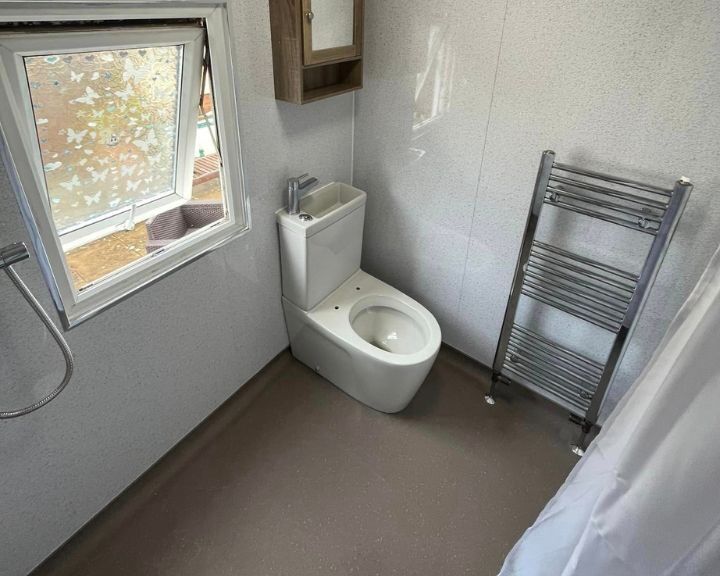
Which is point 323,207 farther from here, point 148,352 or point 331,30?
point 148,352

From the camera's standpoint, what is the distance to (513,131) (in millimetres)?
1591

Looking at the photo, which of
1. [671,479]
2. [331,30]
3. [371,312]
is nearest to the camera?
[671,479]

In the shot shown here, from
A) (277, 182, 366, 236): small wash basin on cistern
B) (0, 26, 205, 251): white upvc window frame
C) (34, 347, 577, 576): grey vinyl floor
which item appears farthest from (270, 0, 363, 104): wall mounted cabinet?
(34, 347, 577, 576): grey vinyl floor

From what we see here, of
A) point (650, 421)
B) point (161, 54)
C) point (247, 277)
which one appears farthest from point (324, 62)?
point (650, 421)

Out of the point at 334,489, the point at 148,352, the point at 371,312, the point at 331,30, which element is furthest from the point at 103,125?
the point at 334,489

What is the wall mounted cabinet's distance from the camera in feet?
4.67

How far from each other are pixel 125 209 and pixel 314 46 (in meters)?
0.84

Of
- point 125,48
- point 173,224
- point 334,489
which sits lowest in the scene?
point 334,489

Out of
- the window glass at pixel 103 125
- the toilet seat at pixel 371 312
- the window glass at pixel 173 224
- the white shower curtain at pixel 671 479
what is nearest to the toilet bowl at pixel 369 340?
the toilet seat at pixel 371 312

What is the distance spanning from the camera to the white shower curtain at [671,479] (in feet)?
2.05

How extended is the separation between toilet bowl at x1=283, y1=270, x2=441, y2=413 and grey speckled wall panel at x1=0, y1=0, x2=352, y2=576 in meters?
0.24

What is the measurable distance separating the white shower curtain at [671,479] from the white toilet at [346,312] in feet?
3.20

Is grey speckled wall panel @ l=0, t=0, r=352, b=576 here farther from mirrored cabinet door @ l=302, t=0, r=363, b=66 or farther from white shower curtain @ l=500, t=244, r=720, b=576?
white shower curtain @ l=500, t=244, r=720, b=576

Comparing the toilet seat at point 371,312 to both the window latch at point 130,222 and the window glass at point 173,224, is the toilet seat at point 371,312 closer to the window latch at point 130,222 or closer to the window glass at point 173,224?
the window glass at point 173,224
